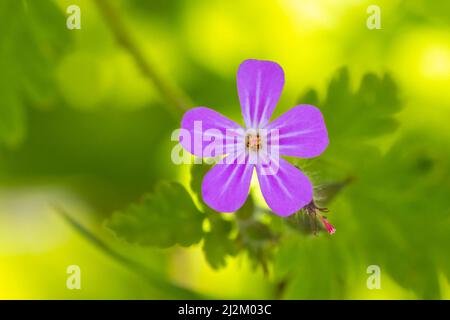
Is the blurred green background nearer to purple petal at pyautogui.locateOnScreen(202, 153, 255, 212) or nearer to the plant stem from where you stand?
the plant stem

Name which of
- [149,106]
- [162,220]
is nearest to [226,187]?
[162,220]

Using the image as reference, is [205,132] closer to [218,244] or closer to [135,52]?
[218,244]

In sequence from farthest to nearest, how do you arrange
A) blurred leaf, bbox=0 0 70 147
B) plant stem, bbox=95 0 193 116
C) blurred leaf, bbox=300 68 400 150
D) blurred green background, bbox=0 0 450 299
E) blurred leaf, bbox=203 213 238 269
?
blurred green background, bbox=0 0 450 299 → plant stem, bbox=95 0 193 116 → blurred leaf, bbox=0 0 70 147 → blurred leaf, bbox=300 68 400 150 → blurred leaf, bbox=203 213 238 269

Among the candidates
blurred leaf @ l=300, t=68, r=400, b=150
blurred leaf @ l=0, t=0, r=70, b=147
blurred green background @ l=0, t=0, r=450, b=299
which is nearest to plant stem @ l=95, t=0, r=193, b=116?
blurred green background @ l=0, t=0, r=450, b=299

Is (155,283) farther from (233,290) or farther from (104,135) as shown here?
(104,135)

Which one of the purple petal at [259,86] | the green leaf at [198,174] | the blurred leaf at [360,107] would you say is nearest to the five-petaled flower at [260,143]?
the purple petal at [259,86]

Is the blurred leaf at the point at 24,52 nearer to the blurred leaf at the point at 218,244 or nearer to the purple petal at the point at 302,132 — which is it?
the blurred leaf at the point at 218,244
